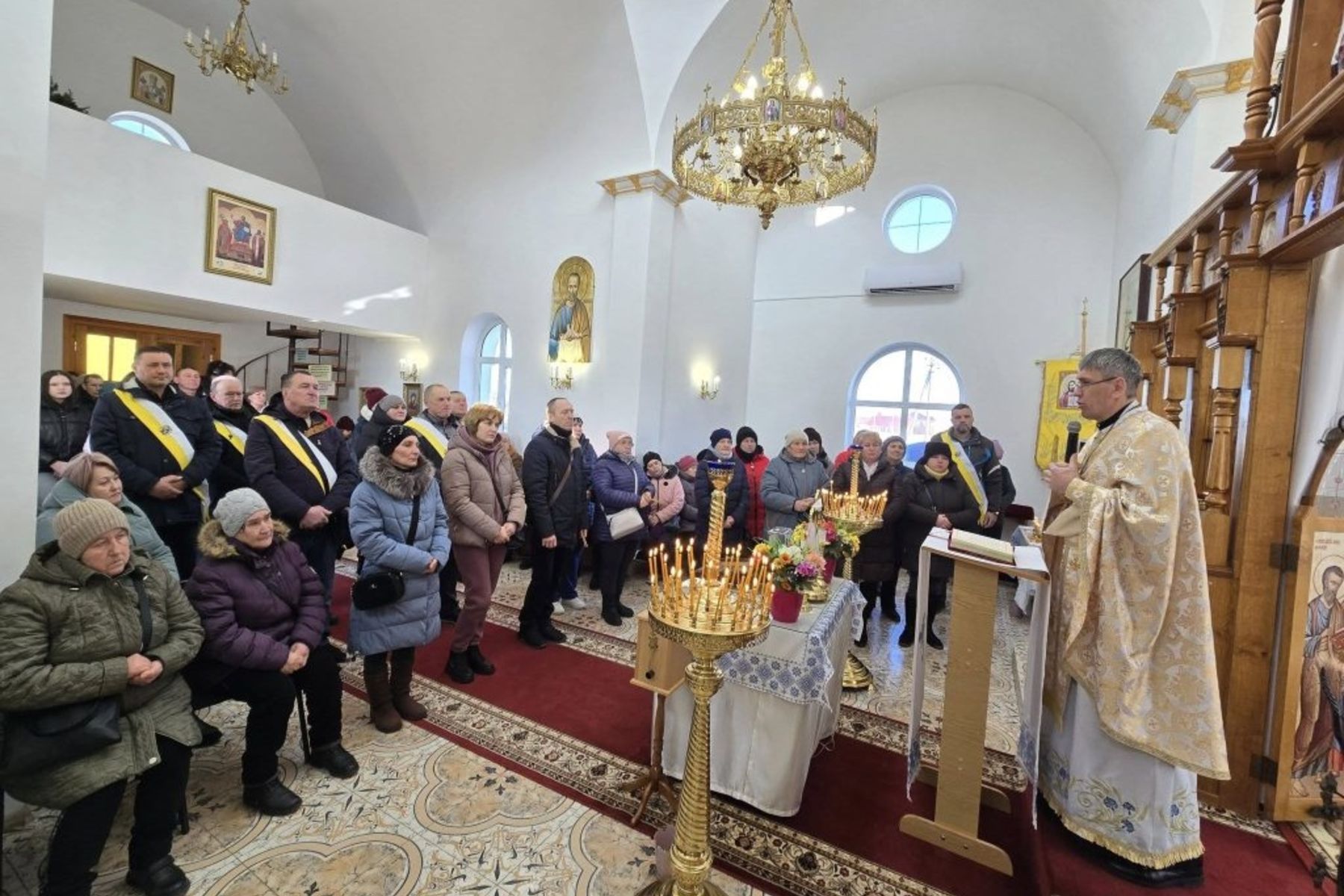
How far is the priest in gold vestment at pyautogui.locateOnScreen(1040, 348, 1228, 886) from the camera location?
7.18 ft

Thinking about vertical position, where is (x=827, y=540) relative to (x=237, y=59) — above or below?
below

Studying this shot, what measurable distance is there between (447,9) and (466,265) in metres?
3.50

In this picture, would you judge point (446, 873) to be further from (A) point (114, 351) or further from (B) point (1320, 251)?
(A) point (114, 351)

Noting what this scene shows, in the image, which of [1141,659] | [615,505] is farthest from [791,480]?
[1141,659]

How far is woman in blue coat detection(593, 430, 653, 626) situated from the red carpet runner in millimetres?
1087

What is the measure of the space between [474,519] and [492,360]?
6.98 m

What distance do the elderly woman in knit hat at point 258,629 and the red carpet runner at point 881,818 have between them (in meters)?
1.11

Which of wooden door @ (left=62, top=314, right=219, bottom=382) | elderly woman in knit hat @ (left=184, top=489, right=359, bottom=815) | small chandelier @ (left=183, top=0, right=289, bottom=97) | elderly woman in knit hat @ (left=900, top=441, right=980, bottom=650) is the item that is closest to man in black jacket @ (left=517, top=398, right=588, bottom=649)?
elderly woman in knit hat @ (left=184, top=489, right=359, bottom=815)

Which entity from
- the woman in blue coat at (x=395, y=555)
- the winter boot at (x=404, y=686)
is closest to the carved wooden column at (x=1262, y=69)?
the woman in blue coat at (x=395, y=555)

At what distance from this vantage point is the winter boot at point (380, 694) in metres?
3.16

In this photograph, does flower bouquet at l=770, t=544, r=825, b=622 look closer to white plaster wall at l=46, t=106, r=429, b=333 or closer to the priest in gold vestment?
the priest in gold vestment

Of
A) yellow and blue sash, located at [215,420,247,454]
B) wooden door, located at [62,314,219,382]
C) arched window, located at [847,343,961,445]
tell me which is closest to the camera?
yellow and blue sash, located at [215,420,247,454]

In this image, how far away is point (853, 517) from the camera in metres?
3.66

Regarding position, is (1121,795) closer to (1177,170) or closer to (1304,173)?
(1304,173)
